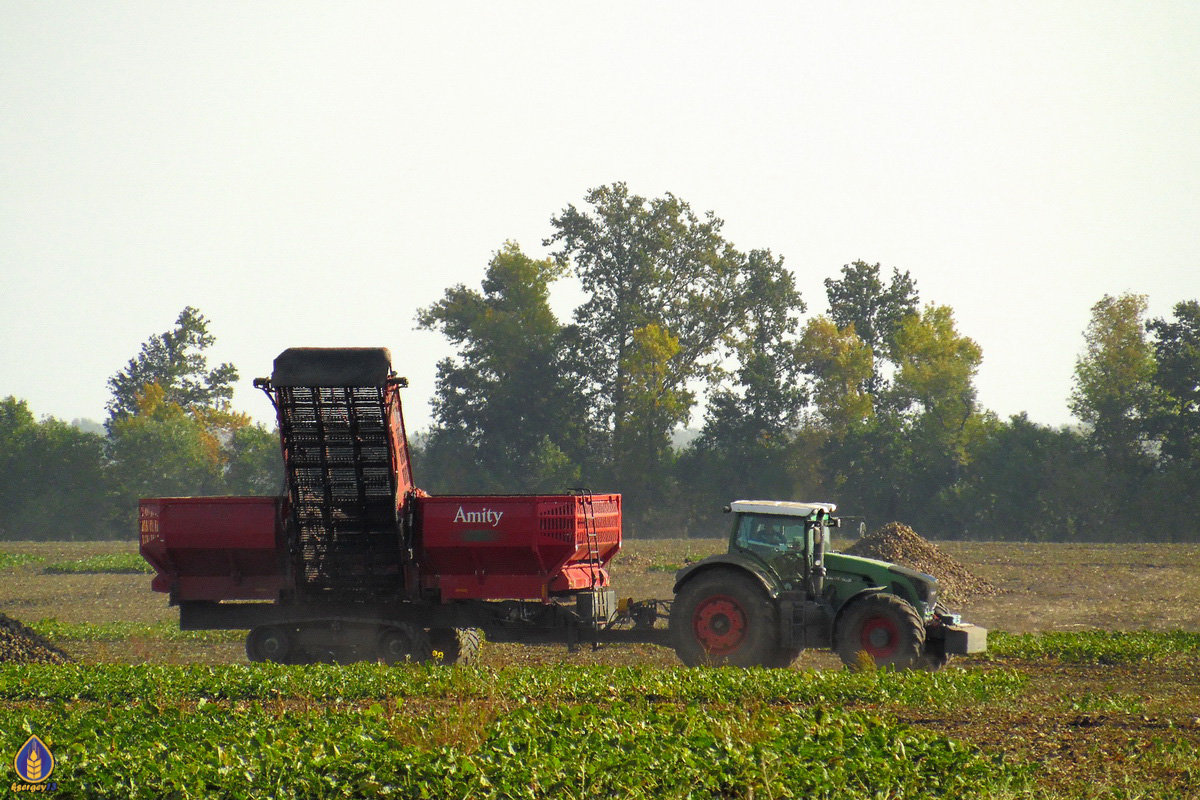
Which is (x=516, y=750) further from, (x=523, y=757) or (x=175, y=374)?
(x=175, y=374)

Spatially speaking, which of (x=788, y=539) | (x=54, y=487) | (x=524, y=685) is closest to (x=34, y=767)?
(x=524, y=685)

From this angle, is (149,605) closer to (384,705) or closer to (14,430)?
(384,705)

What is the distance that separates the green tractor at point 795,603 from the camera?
14922mm

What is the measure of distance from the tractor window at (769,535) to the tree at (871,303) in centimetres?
5510

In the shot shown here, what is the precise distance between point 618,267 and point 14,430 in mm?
44548

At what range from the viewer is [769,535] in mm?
15930

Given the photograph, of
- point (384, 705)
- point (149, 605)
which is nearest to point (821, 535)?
point (384, 705)

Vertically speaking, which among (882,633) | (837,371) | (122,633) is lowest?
(122,633)

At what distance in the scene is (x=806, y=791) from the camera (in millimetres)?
7840

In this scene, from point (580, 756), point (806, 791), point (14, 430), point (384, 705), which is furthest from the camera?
point (14, 430)

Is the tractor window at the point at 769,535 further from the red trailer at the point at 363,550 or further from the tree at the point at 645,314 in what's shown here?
the tree at the point at 645,314

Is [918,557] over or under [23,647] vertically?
over

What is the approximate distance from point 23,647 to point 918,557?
75.9ft

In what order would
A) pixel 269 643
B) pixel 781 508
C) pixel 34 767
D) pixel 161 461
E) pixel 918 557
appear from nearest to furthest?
pixel 34 767
pixel 781 508
pixel 269 643
pixel 918 557
pixel 161 461
